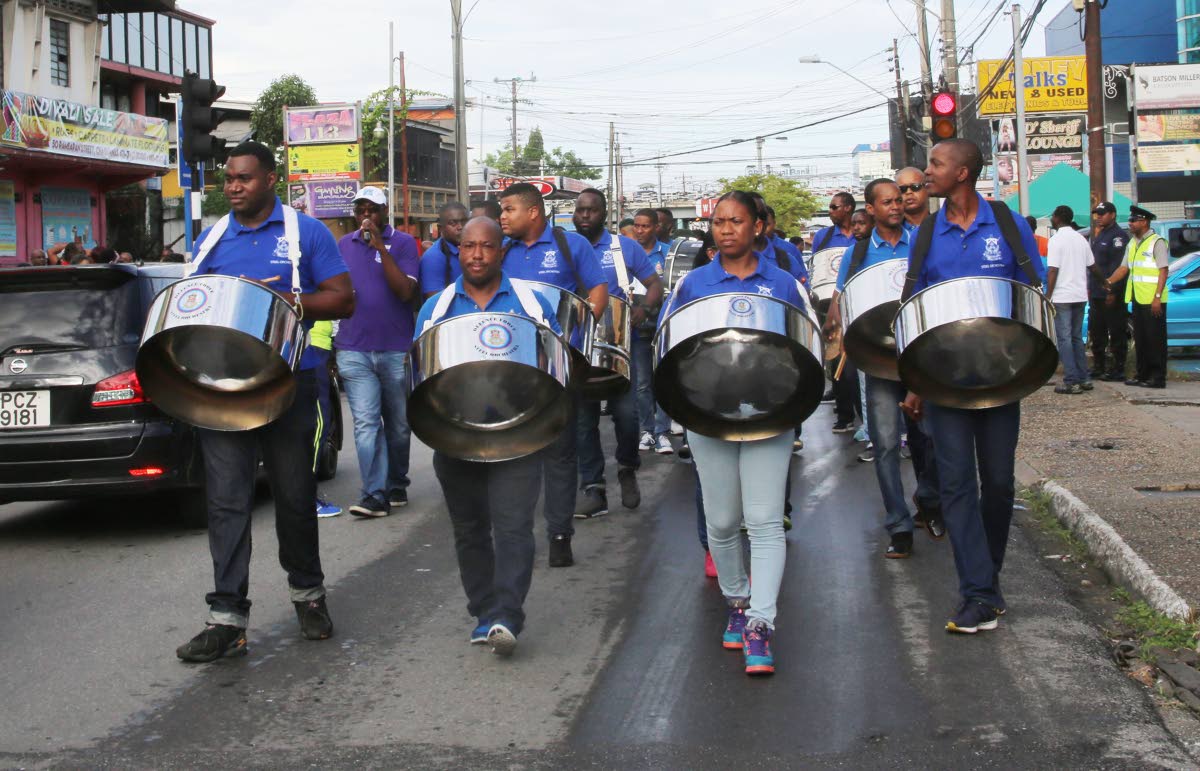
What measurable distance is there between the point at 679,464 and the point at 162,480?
14.5 feet

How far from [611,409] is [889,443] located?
2.19m

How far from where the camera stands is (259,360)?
205 inches

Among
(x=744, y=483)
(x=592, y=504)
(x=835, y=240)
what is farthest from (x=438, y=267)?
(x=835, y=240)

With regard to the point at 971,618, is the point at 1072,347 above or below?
above

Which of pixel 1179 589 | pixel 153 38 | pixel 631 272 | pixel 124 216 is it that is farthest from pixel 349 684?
pixel 153 38

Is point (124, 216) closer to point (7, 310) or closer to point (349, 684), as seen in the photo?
point (7, 310)

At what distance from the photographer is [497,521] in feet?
17.6

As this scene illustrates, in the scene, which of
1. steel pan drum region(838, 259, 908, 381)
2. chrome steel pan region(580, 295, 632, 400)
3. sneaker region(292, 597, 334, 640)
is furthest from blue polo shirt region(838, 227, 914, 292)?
sneaker region(292, 597, 334, 640)

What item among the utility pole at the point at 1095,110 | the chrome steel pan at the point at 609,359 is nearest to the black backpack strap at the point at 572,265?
the chrome steel pan at the point at 609,359

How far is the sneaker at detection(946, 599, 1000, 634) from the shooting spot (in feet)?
18.5

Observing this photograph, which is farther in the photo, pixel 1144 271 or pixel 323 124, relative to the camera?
pixel 323 124

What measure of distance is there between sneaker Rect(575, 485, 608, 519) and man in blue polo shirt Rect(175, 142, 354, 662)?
2.98 metres

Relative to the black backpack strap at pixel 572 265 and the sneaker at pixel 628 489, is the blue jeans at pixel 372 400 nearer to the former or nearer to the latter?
the sneaker at pixel 628 489

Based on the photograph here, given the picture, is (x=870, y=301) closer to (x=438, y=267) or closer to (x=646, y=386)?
(x=438, y=267)
